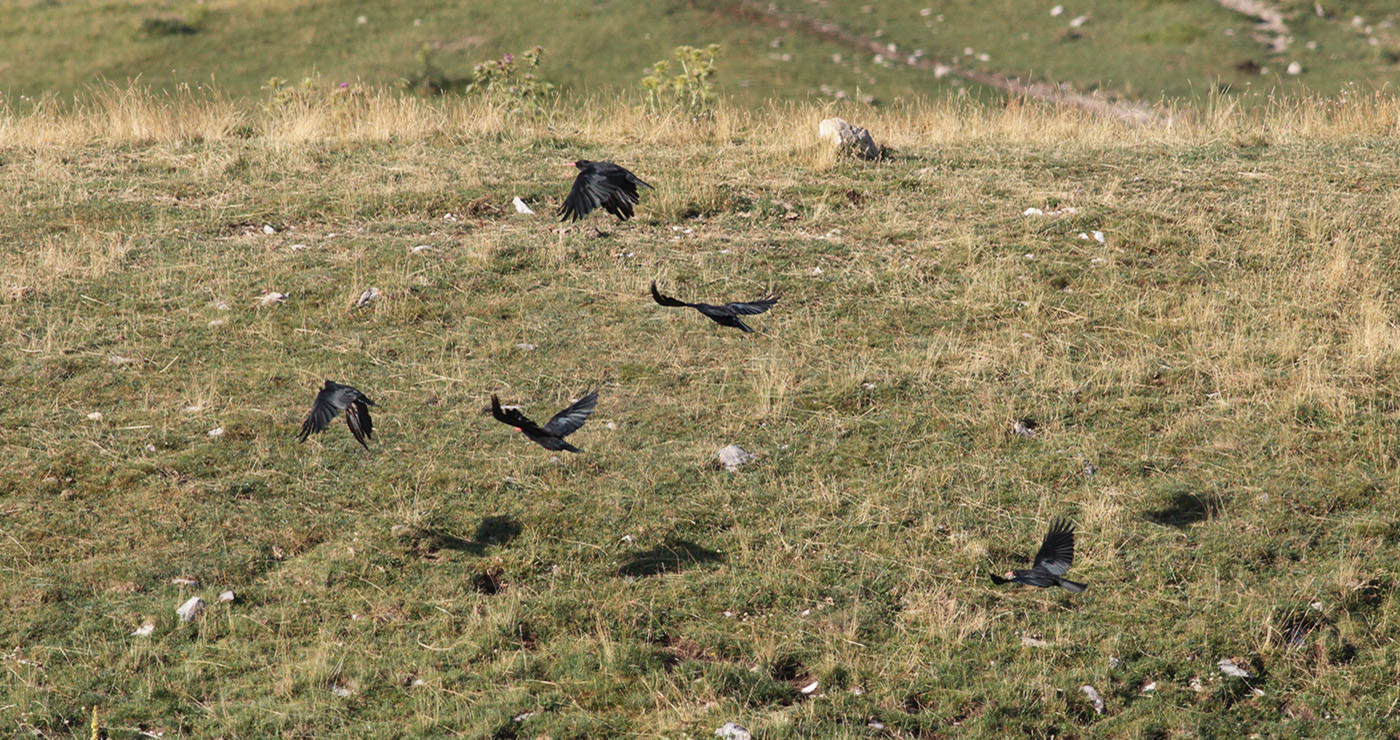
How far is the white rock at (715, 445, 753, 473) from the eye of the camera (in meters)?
7.13

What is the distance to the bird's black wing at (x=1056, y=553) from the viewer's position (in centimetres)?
564

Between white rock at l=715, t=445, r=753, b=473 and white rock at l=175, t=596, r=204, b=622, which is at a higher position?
white rock at l=715, t=445, r=753, b=473

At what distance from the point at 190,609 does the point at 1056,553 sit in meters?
3.77

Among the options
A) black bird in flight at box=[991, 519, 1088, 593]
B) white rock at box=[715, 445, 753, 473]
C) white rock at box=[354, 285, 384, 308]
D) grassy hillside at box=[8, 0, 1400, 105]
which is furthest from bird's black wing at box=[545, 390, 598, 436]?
grassy hillside at box=[8, 0, 1400, 105]

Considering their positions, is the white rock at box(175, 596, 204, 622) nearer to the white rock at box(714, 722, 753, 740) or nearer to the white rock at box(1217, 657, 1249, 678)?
the white rock at box(714, 722, 753, 740)

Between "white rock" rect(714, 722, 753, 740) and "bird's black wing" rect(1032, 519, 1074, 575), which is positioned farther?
"bird's black wing" rect(1032, 519, 1074, 575)

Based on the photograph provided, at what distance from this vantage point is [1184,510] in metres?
6.65

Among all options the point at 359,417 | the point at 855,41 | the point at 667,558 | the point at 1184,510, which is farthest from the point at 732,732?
the point at 855,41

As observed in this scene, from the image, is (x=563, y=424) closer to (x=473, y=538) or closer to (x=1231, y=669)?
(x=473, y=538)

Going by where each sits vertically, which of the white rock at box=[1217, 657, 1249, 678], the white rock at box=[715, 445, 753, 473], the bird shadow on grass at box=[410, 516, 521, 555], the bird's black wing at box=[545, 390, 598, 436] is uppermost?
the bird's black wing at box=[545, 390, 598, 436]

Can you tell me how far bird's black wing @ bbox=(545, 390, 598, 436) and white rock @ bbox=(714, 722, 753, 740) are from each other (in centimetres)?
162

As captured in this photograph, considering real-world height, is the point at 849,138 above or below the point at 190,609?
above

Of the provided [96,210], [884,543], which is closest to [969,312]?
[884,543]

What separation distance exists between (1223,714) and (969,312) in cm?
437
